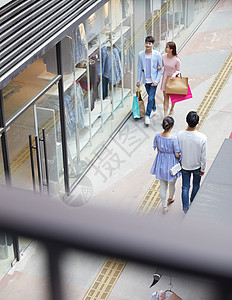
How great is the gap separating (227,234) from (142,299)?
618 centimetres

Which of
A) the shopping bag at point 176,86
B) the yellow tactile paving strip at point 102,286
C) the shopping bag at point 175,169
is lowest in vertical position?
the yellow tactile paving strip at point 102,286

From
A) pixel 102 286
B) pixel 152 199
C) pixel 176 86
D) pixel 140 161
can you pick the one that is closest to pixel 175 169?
pixel 152 199

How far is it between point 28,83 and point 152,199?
8.55 feet

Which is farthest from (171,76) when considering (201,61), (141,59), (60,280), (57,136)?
(60,280)

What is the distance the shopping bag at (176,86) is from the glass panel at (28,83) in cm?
264

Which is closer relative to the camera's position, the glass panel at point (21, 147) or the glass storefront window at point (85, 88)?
the glass panel at point (21, 147)

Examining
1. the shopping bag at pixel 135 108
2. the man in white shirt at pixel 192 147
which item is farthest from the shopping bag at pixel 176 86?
the man in white shirt at pixel 192 147

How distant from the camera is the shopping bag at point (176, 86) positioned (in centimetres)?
968

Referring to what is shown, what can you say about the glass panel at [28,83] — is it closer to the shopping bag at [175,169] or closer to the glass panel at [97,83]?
the glass panel at [97,83]

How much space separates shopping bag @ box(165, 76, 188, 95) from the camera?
968 cm

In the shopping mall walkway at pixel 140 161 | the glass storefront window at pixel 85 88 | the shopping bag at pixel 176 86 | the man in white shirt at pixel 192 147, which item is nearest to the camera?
the shopping mall walkway at pixel 140 161

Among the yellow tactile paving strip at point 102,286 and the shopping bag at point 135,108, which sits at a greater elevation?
the shopping bag at point 135,108

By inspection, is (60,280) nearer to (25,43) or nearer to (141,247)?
(141,247)

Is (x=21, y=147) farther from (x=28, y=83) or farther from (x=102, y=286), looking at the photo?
(x=102, y=286)
